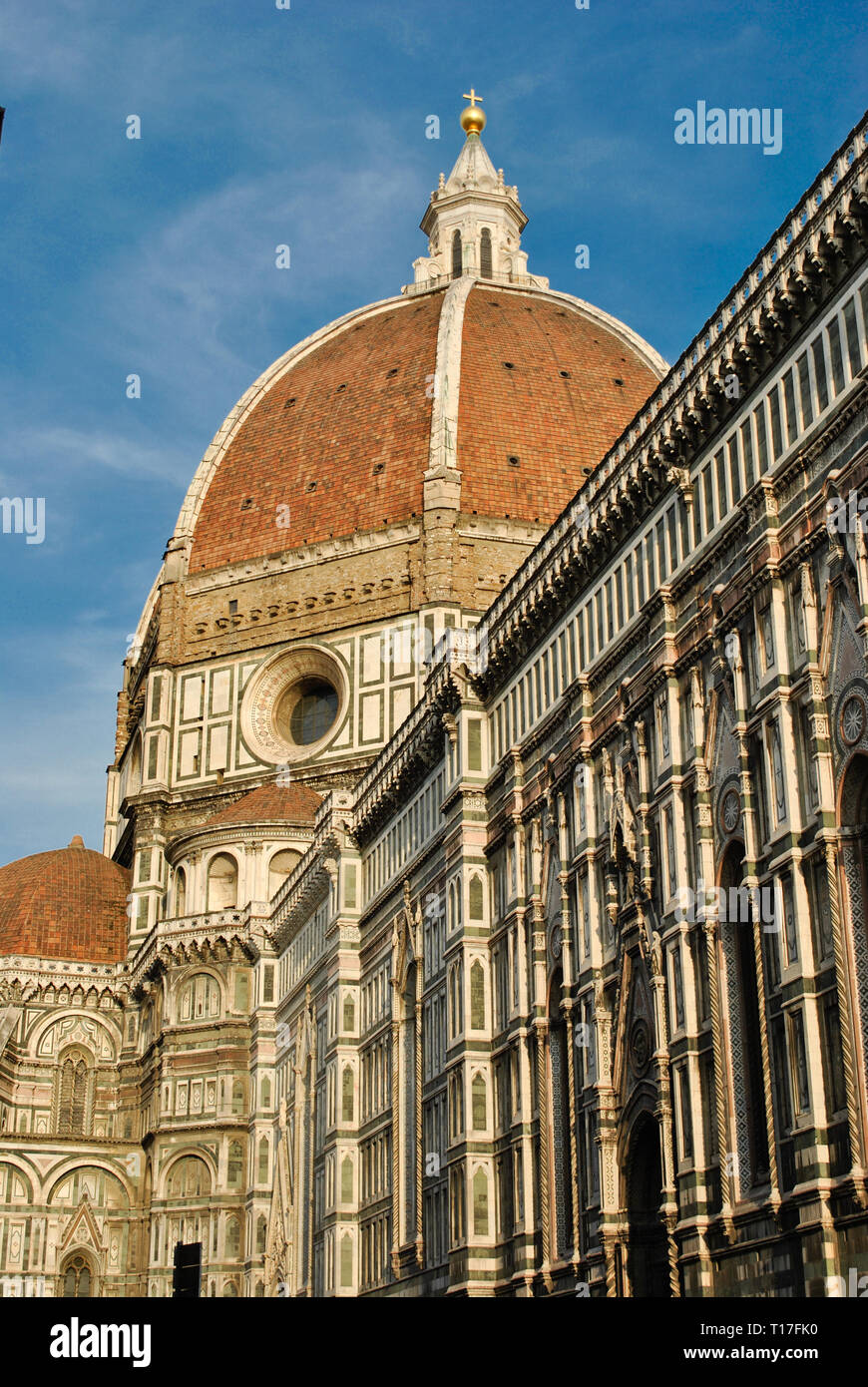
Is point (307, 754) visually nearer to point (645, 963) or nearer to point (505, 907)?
point (505, 907)

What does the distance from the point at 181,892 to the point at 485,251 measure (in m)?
42.6

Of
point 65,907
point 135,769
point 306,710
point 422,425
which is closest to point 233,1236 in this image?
point 65,907

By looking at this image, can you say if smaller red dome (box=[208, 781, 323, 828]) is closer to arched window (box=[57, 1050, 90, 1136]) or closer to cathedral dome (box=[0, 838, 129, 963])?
cathedral dome (box=[0, 838, 129, 963])

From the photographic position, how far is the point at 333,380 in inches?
3295

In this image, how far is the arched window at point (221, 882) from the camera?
6612 centimetres

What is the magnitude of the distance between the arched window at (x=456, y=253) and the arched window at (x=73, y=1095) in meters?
46.0

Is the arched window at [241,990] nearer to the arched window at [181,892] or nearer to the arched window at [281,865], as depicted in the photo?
the arched window at [281,865]

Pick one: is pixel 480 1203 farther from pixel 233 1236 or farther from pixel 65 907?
pixel 65 907

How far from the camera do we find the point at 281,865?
214ft

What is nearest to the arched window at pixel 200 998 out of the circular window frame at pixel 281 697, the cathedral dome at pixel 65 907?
the cathedral dome at pixel 65 907

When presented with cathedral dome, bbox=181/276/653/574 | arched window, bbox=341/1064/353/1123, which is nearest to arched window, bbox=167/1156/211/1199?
arched window, bbox=341/1064/353/1123

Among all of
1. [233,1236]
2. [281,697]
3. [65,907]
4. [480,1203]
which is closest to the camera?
[480,1203]
